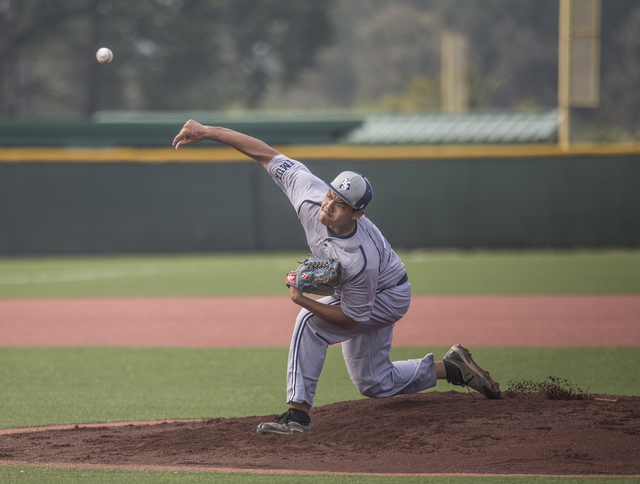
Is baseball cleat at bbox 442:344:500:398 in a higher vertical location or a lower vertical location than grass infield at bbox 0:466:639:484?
higher

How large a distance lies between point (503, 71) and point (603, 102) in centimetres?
731

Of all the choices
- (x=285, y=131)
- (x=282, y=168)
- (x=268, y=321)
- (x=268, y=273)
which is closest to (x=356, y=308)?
(x=282, y=168)

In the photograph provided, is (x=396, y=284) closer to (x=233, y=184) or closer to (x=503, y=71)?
(x=233, y=184)

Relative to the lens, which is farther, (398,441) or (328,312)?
(328,312)

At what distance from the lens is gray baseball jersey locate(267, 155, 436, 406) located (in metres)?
4.57

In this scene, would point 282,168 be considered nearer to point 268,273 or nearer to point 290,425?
point 290,425

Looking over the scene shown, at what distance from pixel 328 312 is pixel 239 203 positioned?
1499 centimetres

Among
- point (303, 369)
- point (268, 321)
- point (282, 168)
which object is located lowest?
point (268, 321)

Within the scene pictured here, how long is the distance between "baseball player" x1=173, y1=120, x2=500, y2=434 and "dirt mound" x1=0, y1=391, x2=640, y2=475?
0.52 feet

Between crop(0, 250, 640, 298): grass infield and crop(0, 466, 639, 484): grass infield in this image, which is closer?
crop(0, 466, 639, 484): grass infield

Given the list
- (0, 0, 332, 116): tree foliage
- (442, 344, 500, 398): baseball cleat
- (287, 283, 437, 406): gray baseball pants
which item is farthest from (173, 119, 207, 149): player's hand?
(0, 0, 332, 116): tree foliage

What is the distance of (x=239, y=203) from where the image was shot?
19.4 metres

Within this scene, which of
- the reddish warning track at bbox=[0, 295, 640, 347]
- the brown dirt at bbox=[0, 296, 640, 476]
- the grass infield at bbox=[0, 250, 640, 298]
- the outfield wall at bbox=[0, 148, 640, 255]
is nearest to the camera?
the brown dirt at bbox=[0, 296, 640, 476]

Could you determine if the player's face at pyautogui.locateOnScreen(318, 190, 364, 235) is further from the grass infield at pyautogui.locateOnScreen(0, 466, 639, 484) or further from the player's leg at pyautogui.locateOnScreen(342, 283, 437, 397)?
the grass infield at pyautogui.locateOnScreen(0, 466, 639, 484)
